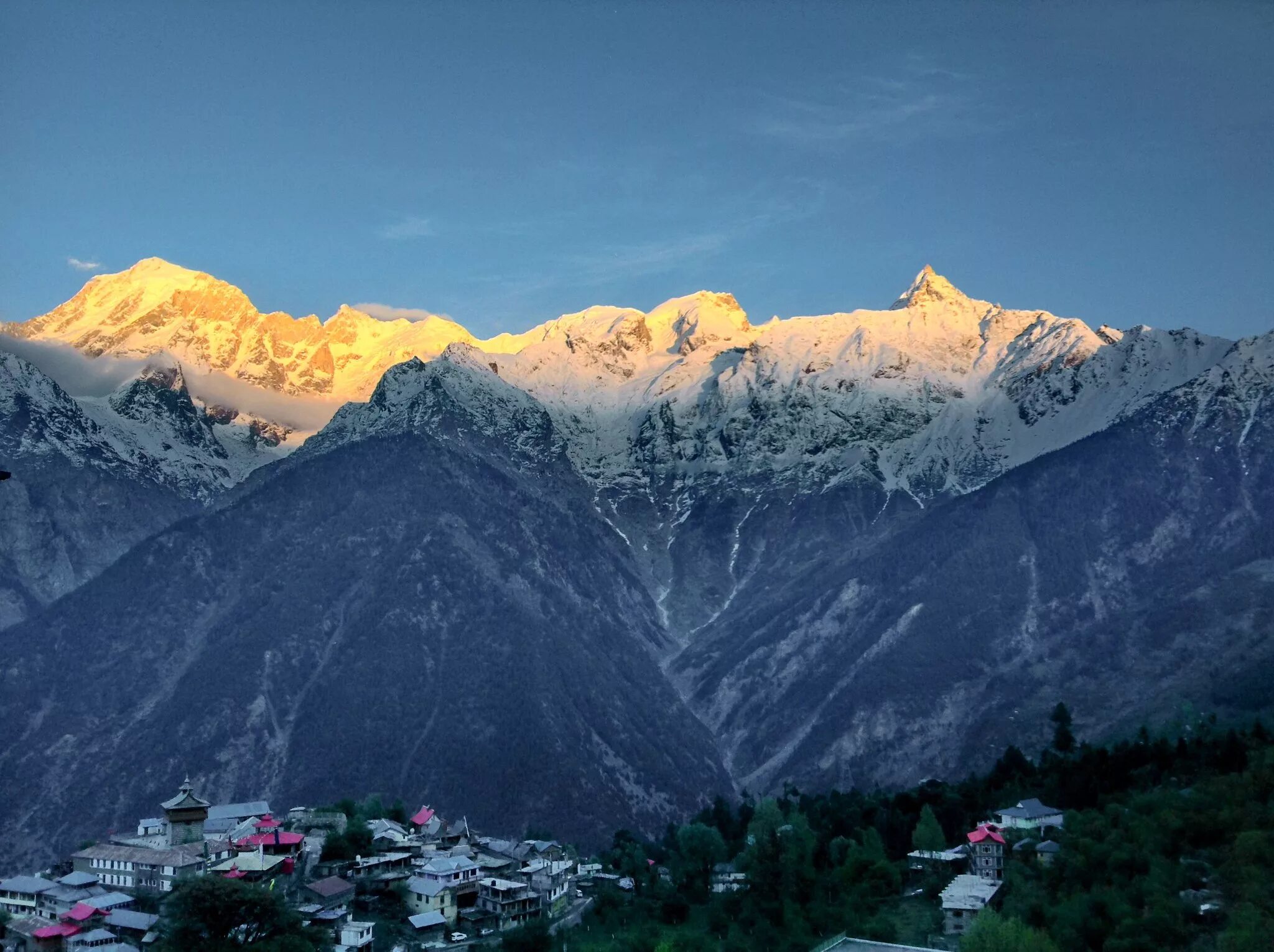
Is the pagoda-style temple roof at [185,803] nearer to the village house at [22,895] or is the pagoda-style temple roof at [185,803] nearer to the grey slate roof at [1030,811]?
the village house at [22,895]

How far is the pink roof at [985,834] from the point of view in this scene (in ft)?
403

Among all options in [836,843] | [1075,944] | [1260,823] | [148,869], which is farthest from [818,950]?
[148,869]

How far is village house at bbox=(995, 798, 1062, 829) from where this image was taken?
131375mm

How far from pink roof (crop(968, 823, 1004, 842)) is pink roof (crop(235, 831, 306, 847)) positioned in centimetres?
4794

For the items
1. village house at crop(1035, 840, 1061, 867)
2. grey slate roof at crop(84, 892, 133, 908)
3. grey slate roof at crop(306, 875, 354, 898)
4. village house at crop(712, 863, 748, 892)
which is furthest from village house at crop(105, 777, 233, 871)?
village house at crop(1035, 840, 1061, 867)

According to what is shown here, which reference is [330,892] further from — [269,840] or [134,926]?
[134,926]

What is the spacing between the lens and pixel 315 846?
127000 millimetres

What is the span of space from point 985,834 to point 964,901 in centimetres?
1590

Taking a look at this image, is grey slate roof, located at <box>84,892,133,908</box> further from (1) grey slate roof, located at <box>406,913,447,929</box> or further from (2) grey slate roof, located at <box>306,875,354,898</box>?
(1) grey slate roof, located at <box>406,913,447,929</box>

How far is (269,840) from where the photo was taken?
123688mm

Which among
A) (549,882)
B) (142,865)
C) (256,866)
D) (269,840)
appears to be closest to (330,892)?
(256,866)

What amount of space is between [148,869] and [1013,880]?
57.7 meters

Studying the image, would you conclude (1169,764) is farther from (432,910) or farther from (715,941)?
(432,910)

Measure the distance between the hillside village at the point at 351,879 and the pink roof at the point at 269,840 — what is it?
13cm
